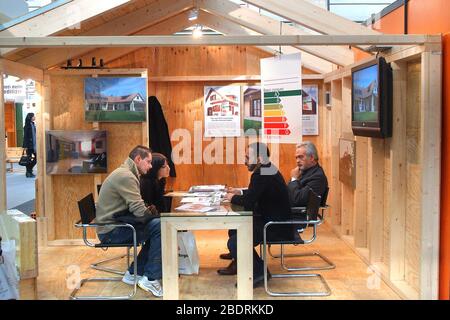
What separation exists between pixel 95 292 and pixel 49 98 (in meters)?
2.49

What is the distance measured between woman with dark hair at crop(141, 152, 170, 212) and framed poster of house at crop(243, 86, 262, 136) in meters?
2.63

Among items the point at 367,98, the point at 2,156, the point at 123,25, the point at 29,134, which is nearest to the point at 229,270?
the point at 367,98

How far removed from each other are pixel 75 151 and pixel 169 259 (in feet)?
8.24

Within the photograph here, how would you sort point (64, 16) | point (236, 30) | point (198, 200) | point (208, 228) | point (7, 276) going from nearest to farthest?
point (7, 276) < point (208, 228) < point (198, 200) < point (64, 16) < point (236, 30)

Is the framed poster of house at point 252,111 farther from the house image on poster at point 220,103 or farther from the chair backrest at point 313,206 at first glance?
the chair backrest at point 313,206

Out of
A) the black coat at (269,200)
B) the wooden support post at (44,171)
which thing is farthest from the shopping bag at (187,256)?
the wooden support post at (44,171)

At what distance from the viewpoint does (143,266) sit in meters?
5.02

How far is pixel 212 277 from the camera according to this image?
203 inches

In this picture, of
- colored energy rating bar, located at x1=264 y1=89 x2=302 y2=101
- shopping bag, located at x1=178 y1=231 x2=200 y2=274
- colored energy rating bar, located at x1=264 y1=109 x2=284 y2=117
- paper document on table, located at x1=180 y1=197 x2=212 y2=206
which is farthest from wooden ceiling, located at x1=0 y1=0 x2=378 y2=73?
shopping bag, located at x1=178 y1=231 x2=200 y2=274

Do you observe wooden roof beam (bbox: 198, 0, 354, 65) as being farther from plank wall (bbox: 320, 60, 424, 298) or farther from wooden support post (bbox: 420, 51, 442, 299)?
wooden support post (bbox: 420, 51, 442, 299)

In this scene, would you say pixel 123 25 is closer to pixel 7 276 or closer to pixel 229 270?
pixel 229 270

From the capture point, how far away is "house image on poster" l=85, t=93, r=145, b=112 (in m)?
6.33

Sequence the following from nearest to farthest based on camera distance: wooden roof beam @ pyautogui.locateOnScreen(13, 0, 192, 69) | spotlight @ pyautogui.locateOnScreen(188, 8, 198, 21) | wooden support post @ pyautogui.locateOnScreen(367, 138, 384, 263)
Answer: wooden support post @ pyautogui.locateOnScreen(367, 138, 384, 263) < wooden roof beam @ pyautogui.locateOnScreen(13, 0, 192, 69) < spotlight @ pyautogui.locateOnScreen(188, 8, 198, 21)

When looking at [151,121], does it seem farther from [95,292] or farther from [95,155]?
[95,292]
